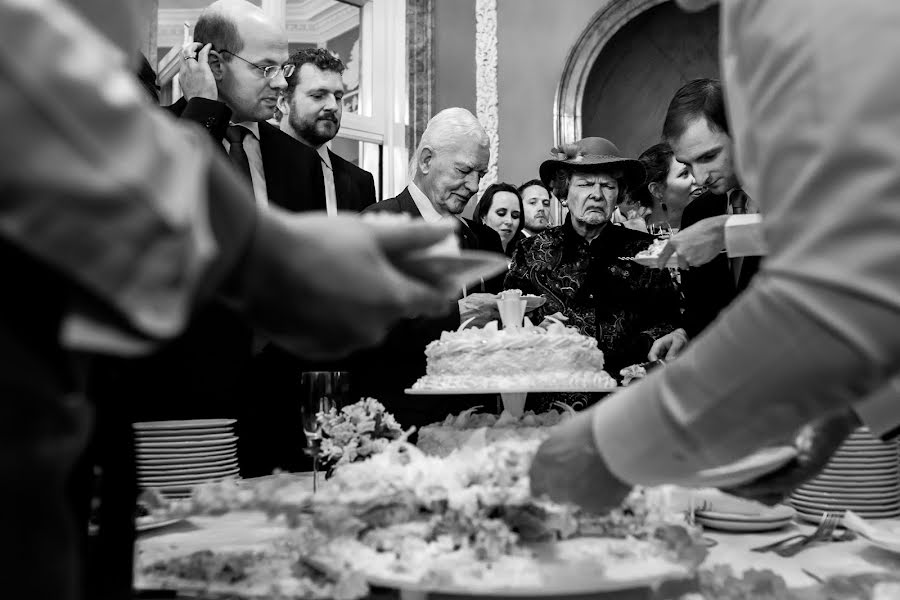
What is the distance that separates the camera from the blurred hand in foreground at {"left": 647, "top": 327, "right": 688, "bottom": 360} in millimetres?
3104

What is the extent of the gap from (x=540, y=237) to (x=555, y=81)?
344cm

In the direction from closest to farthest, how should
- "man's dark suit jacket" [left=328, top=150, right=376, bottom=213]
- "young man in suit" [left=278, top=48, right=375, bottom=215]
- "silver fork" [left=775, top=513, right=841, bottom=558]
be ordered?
"silver fork" [left=775, top=513, right=841, bottom=558]
"man's dark suit jacket" [left=328, top=150, right=376, bottom=213]
"young man in suit" [left=278, top=48, right=375, bottom=215]

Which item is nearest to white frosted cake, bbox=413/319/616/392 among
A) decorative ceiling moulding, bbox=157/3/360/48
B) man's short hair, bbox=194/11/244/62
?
man's short hair, bbox=194/11/244/62

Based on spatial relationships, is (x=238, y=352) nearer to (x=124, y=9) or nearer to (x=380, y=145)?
(x=124, y=9)

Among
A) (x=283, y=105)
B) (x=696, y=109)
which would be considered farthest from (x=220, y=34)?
(x=696, y=109)

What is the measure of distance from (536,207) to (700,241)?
11.2 ft

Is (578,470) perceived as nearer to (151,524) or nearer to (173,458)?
(151,524)

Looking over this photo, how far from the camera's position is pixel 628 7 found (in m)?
6.54

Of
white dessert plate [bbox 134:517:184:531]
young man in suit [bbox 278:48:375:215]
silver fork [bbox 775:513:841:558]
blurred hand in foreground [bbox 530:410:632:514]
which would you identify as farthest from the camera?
young man in suit [bbox 278:48:375:215]

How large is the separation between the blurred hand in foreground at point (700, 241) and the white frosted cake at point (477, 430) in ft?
1.67

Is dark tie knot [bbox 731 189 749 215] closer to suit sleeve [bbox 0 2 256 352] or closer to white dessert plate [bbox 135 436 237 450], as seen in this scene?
white dessert plate [bbox 135 436 237 450]

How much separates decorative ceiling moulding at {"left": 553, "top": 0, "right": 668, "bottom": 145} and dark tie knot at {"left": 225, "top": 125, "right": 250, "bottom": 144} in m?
3.88

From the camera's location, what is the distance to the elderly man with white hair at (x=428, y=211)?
2916 mm

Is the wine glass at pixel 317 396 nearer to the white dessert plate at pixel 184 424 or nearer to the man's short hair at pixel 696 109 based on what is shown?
the white dessert plate at pixel 184 424
